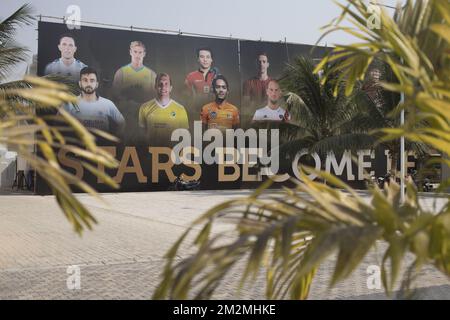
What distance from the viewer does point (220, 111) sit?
28891mm

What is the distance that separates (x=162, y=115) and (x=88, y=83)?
152 inches

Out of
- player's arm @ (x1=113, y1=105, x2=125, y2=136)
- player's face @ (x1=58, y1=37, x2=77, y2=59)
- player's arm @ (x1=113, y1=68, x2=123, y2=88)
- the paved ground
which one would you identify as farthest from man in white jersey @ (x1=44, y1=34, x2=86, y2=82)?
the paved ground

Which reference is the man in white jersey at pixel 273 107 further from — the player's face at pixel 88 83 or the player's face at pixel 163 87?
the player's face at pixel 88 83

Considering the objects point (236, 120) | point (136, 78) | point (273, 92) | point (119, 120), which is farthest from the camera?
point (273, 92)

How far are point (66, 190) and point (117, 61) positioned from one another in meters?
25.9

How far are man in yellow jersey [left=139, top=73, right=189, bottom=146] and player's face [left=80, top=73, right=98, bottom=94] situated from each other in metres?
2.49

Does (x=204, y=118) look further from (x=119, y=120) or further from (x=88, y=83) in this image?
(x=88, y=83)

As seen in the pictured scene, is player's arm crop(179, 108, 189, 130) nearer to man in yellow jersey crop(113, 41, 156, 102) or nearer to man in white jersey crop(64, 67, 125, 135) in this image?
man in yellow jersey crop(113, 41, 156, 102)

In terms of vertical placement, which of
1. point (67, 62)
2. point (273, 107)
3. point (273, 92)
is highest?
point (67, 62)

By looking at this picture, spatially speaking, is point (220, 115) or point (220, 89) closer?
point (220, 115)

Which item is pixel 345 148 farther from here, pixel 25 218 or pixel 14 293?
pixel 14 293

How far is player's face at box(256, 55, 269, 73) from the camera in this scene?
29750 mm

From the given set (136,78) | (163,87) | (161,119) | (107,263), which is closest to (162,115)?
(161,119)
